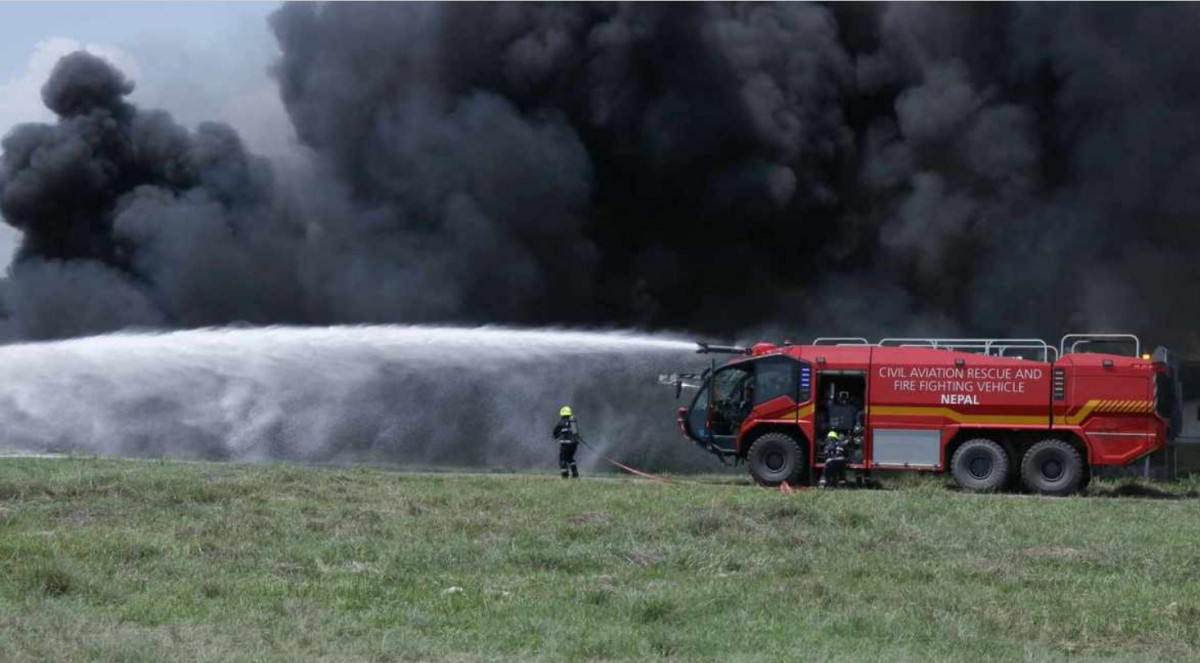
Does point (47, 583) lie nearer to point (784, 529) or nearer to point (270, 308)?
point (784, 529)

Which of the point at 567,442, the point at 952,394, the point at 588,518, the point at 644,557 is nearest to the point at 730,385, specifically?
the point at 567,442

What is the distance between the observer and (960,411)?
70.9 feet

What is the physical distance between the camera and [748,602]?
1020 cm

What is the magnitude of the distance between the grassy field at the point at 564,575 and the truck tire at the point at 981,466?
3.61m

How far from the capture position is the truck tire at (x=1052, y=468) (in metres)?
21.3

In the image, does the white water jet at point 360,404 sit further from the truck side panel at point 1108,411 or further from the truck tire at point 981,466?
the truck side panel at point 1108,411

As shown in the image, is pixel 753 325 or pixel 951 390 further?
pixel 753 325

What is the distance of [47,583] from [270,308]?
26.9m

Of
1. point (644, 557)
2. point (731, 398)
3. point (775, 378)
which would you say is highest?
point (775, 378)

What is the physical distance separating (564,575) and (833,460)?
10769mm

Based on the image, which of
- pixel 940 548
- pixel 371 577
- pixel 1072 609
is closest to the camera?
pixel 1072 609

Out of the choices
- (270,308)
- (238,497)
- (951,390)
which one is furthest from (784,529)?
(270,308)

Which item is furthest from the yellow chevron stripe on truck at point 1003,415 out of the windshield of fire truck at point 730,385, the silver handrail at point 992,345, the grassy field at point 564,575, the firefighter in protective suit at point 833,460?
the grassy field at point 564,575

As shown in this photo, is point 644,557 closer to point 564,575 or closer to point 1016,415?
point 564,575
